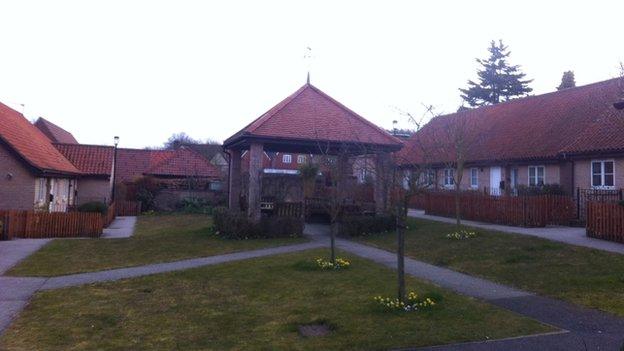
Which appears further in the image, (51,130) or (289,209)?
(51,130)

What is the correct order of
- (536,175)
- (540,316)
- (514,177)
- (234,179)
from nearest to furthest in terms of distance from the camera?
(540,316) → (234,179) → (536,175) → (514,177)

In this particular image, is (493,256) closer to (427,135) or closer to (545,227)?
(545,227)

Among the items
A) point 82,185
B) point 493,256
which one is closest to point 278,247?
point 493,256

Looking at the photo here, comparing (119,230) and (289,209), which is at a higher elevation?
(289,209)

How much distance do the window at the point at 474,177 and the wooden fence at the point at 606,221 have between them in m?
14.9

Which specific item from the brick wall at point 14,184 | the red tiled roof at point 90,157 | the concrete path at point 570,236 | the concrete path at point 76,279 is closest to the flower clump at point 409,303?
the concrete path at point 76,279

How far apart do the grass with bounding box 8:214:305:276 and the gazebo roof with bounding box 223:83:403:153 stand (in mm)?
3712

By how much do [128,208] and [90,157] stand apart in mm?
4073

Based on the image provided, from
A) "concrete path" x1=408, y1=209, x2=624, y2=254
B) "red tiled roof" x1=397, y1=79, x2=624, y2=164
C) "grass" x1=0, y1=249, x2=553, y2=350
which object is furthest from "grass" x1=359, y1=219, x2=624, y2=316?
"red tiled roof" x1=397, y1=79, x2=624, y2=164

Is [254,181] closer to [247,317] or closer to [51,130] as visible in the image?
[247,317]

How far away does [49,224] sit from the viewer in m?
22.7

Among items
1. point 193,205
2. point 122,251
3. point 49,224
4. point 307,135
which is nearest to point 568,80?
point 193,205

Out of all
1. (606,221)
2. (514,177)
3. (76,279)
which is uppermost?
(514,177)

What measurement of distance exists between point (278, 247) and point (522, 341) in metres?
11.7
